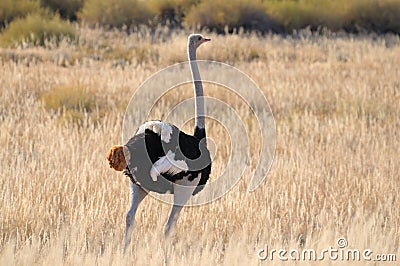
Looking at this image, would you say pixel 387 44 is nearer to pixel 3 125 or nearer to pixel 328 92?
pixel 328 92

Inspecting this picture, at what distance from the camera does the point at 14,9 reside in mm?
19156

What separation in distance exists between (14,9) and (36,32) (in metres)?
3.53

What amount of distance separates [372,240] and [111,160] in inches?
64.5

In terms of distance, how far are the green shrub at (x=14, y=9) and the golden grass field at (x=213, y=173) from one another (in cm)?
660

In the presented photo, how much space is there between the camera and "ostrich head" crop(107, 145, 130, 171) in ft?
13.0

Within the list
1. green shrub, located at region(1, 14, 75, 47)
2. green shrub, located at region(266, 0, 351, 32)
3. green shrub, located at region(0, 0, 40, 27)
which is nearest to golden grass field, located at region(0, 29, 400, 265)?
green shrub, located at region(1, 14, 75, 47)

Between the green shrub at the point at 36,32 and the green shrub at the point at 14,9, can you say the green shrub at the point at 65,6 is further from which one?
the green shrub at the point at 36,32

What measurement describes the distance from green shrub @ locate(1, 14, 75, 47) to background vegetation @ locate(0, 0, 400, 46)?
2674 mm

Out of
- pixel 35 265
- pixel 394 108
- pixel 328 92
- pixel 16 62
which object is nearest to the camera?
pixel 35 265

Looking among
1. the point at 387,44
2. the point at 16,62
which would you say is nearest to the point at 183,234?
the point at 16,62

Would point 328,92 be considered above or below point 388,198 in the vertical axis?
above

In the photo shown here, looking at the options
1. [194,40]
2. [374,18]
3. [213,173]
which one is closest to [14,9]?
[374,18]

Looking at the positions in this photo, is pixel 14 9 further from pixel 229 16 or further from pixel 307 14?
pixel 307 14

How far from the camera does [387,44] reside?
18016 millimetres
